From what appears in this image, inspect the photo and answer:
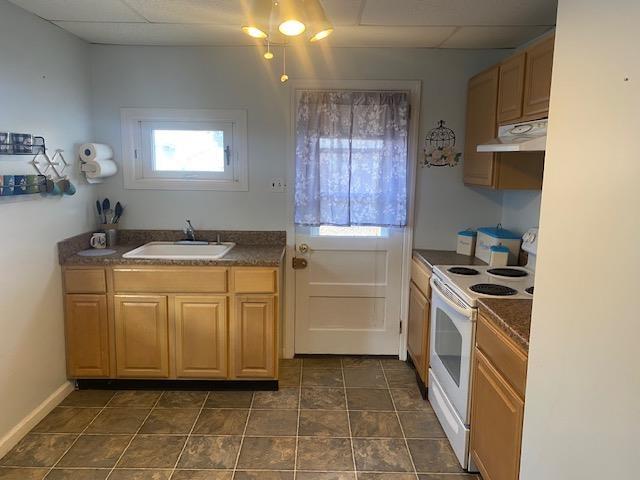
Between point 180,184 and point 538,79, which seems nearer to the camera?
point 538,79

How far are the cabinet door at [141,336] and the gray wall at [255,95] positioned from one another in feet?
2.40

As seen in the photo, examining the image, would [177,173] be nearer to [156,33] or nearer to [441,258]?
[156,33]

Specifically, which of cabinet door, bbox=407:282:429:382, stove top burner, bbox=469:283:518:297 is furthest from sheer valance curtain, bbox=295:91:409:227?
stove top burner, bbox=469:283:518:297

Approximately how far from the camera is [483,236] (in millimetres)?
3162

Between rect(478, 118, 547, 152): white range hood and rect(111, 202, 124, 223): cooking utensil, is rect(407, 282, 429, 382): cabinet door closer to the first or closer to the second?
rect(478, 118, 547, 152): white range hood

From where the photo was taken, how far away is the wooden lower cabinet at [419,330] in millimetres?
2977

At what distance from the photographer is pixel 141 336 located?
118 inches

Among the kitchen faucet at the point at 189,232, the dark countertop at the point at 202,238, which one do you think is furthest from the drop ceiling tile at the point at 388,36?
the kitchen faucet at the point at 189,232

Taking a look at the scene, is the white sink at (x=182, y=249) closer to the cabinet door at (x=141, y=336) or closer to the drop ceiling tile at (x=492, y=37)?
the cabinet door at (x=141, y=336)

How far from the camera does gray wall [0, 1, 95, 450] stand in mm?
2408

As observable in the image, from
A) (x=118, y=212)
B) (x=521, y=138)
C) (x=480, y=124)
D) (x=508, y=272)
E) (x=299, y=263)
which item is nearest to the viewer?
(x=521, y=138)

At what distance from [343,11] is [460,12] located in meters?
0.63

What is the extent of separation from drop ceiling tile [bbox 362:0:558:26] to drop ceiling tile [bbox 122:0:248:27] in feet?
2.32

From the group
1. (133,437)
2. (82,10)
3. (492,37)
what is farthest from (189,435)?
(492,37)
